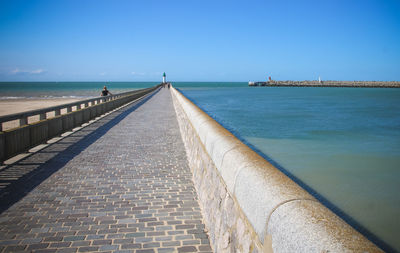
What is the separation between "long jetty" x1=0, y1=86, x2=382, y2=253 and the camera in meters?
1.85

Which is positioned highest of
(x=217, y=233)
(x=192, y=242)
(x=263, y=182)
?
(x=263, y=182)

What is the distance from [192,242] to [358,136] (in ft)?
55.5

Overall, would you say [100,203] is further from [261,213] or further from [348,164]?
[348,164]

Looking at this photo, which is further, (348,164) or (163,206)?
(348,164)

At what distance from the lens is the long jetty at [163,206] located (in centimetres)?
185

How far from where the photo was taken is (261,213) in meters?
2.12

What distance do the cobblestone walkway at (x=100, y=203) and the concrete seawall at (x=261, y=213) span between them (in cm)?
63

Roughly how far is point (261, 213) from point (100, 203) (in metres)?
3.41

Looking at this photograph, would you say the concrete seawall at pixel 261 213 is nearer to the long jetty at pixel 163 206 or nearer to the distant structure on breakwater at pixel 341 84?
the long jetty at pixel 163 206

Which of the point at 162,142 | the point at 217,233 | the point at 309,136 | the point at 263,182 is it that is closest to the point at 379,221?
the point at 217,233

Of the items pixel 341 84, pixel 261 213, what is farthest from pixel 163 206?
pixel 341 84

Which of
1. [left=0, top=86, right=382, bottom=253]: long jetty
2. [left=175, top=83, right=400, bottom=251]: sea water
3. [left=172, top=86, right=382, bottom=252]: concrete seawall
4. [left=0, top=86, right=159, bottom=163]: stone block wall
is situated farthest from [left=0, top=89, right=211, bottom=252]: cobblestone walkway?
[left=175, top=83, right=400, bottom=251]: sea water

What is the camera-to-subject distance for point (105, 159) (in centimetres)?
737

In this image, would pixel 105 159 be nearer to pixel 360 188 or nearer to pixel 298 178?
pixel 298 178
